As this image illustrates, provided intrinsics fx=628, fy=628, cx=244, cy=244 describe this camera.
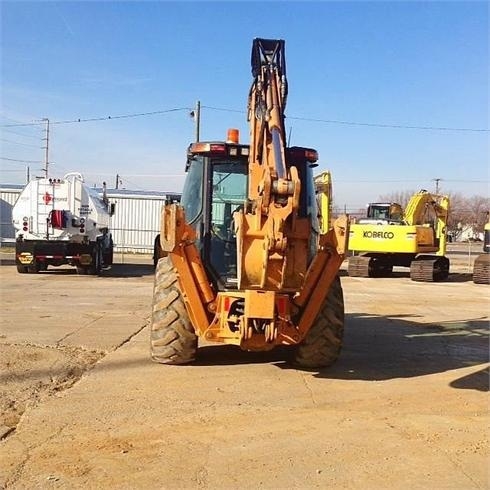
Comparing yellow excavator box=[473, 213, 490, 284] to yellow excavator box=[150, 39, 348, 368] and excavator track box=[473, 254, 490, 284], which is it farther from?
yellow excavator box=[150, 39, 348, 368]

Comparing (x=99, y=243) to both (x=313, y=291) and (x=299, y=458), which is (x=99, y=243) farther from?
(x=299, y=458)

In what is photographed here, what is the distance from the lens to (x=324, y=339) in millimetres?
6840

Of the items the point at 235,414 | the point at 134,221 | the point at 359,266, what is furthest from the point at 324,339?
the point at 134,221

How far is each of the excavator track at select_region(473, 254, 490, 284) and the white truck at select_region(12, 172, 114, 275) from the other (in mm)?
12903

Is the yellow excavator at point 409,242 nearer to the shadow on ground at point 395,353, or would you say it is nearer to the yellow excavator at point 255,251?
the shadow on ground at point 395,353

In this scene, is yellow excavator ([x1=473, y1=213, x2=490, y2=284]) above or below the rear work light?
below

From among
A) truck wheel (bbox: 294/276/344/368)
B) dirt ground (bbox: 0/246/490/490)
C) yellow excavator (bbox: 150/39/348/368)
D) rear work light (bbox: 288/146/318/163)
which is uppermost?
rear work light (bbox: 288/146/318/163)

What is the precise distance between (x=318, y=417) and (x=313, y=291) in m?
1.56

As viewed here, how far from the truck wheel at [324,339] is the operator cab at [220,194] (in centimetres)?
75

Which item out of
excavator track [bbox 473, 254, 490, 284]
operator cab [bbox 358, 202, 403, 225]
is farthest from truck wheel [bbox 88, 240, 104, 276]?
excavator track [bbox 473, 254, 490, 284]

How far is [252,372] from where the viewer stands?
22.6 feet

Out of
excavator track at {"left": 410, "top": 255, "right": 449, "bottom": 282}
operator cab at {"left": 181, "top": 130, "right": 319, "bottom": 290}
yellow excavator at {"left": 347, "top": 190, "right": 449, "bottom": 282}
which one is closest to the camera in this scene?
operator cab at {"left": 181, "top": 130, "right": 319, "bottom": 290}

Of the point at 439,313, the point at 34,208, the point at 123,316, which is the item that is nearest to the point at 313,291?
the point at 123,316

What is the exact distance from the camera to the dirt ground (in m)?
4.13
